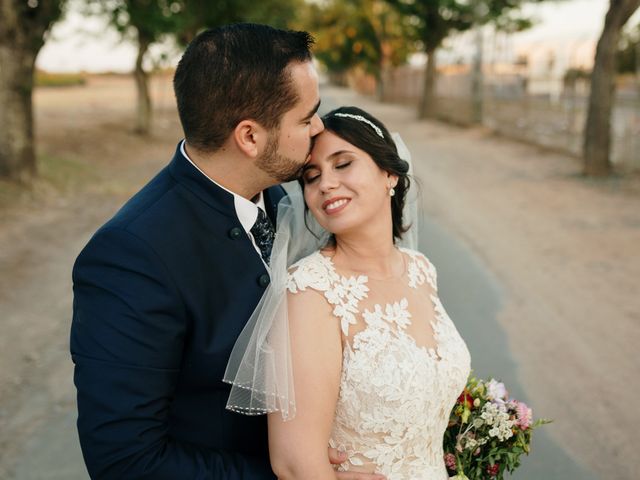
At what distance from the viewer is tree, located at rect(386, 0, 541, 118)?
26859 mm

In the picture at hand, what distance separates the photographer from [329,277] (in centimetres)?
238

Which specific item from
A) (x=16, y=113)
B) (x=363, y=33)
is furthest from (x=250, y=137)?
(x=363, y=33)

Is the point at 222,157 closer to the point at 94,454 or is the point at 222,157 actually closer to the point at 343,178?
the point at 343,178

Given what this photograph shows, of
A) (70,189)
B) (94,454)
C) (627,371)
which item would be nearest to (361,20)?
(70,189)

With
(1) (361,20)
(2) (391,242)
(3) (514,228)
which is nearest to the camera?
(2) (391,242)

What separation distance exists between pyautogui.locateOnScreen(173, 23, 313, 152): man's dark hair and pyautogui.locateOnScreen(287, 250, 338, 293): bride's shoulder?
0.51m

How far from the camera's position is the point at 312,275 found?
235cm

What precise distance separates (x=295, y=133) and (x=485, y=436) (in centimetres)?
142

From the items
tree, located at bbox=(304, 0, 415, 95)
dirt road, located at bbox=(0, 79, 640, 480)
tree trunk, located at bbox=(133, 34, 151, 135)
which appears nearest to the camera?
dirt road, located at bbox=(0, 79, 640, 480)

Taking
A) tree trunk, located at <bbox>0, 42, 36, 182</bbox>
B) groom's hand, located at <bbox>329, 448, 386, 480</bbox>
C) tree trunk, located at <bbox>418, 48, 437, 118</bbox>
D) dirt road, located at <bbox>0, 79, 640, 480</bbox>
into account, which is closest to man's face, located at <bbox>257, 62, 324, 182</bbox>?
groom's hand, located at <bbox>329, 448, 386, 480</bbox>

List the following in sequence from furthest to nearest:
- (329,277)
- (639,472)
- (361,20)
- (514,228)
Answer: (361,20), (514,228), (639,472), (329,277)

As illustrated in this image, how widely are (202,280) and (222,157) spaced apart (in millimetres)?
424

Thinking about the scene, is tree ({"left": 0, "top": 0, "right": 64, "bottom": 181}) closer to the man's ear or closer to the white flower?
the man's ear

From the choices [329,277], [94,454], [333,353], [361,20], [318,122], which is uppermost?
[361,20]
